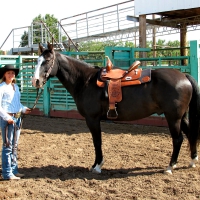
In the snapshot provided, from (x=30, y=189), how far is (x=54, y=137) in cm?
321

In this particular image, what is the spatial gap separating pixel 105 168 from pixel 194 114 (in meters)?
1.58

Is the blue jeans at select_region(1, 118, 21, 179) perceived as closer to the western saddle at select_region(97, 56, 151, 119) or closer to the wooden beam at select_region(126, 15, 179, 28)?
the western saddle at select_region(97, 56, 151, 119)

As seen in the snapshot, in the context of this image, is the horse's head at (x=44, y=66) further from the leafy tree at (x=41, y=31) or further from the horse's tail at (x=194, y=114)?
the leafy tree at (x=41, y=31)

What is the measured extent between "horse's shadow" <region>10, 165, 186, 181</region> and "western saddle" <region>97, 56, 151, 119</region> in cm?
83

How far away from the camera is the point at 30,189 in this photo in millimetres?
3916

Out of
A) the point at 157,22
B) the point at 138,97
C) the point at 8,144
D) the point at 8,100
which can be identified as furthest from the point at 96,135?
the point at 157,22

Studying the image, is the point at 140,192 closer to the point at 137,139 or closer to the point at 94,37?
the point at 137,139

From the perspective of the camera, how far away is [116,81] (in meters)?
4.52

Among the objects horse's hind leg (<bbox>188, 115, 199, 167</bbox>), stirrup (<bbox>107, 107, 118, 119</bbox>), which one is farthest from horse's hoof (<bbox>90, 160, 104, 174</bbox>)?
horse's hind leg (<bbox>188, 115, 199, 167</bbox>)

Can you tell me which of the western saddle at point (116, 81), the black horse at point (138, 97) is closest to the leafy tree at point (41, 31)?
the black horse at point (138, 97)

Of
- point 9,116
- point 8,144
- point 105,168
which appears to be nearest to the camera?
point 9,116

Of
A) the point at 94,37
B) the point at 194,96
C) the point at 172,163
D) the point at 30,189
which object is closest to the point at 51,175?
the point at 30,189

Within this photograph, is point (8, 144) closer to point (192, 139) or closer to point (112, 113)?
point (112, 113)

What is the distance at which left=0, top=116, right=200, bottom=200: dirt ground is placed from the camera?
12.2 ft
